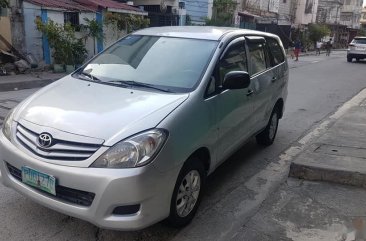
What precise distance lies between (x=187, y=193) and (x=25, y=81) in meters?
9.38

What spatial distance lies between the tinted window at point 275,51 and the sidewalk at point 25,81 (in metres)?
7.51

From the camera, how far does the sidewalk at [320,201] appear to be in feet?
11.7

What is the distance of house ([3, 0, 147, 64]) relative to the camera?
13.8 m

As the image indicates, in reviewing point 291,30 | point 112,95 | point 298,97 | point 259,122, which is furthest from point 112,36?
point 291,30

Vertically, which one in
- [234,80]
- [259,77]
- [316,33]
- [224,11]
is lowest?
[316,33]

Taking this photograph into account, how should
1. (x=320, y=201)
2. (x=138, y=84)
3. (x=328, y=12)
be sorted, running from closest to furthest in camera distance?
(x=138, y=84) → (x=320, y=201) → (x=328, y=12)

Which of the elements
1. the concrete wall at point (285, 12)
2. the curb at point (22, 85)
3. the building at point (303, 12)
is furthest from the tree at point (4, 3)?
the building at point (303, 12)

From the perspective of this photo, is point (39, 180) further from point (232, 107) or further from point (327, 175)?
point (327, 175)

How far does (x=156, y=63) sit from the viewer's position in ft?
13.1

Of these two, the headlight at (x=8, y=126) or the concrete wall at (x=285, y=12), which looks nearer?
the headlight at (x=8, y=126)

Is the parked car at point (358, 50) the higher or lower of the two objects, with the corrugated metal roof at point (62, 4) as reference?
lower

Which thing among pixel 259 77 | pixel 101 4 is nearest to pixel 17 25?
pixel 101 4

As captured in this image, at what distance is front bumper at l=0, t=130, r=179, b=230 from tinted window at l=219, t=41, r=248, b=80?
4.67 ft

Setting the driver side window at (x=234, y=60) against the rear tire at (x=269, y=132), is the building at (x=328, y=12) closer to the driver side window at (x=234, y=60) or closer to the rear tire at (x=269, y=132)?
the rear tire at (x=269, y=132)
